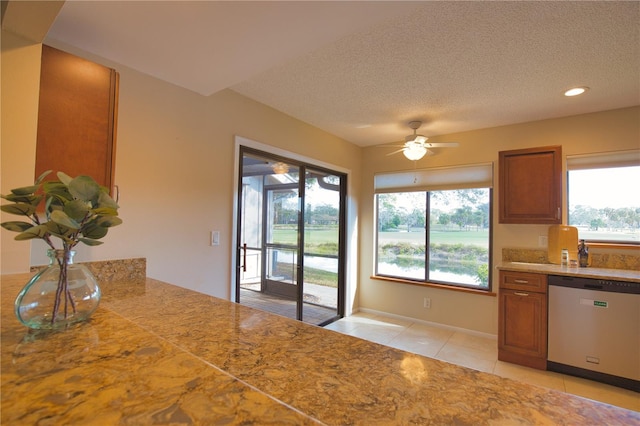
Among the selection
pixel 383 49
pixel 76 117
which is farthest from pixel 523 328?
pixel 76 117

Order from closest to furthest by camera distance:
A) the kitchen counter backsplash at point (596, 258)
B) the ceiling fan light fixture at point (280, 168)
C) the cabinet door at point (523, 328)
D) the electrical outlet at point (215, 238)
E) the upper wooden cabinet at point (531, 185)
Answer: the electrical outlet at point (215, 238)
the cabinet door at point (523, 328)
the kitchen counter backsplash at point (596, 258)
the upper wooden cabinet at point (531, 185)
the ceiling fan light fixture at point (280, 168)

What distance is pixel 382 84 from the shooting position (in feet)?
8.48

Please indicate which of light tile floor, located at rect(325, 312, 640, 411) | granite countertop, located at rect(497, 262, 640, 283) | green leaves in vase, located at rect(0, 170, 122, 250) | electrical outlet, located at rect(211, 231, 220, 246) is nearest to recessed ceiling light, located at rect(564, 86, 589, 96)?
granite countertop, located at rect(497, 262, 640, 283)

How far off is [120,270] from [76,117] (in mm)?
972

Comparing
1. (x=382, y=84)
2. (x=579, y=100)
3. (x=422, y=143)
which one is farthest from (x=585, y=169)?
(x=382, y=84)

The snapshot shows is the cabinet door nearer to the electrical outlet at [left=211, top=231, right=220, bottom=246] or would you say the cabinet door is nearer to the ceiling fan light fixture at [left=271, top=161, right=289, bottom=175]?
Answer: the ceiling fan light fixture at [left=271, top=161, right=289, bottom=175]

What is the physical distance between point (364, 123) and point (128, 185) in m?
2.62

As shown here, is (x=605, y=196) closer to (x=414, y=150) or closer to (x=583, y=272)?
(x=583, y=272)

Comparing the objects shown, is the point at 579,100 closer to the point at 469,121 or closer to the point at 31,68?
the point at 469,121

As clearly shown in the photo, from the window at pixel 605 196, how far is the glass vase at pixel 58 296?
4.29 meters

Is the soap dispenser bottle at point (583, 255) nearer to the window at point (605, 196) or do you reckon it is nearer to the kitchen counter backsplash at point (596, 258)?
the kitchen counter backsplash at point (596, 258)

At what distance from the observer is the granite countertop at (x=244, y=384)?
480mm

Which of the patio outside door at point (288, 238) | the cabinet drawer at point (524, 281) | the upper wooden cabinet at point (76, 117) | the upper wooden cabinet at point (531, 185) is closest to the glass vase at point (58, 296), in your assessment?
the upper wooden cabinet at point (76, 117)

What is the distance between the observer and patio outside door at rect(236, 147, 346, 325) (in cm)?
361
